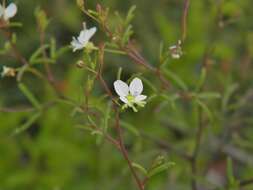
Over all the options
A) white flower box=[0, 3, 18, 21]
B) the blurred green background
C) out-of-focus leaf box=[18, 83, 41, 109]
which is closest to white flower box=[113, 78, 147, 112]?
white flower box=[0, 3, 18, 21]

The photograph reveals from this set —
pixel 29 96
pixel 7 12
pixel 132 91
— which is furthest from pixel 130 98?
pixel 29 96

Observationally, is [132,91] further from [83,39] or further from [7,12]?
[7,12]

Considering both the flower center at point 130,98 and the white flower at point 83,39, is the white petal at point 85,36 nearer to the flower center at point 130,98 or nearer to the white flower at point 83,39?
the white flower at point 83,39

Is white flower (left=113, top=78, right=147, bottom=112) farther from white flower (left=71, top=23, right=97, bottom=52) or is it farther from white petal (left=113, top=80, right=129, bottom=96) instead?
white flower (left=71, top=23, right=97, bottom=52)

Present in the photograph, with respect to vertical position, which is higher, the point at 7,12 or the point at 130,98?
the point at 7,12

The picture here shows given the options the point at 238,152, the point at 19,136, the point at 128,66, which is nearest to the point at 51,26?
the point at 128,66

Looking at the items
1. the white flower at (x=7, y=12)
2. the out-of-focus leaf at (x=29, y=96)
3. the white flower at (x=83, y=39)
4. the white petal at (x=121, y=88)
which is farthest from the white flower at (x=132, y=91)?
the out-of-focus leaf at (x=29, y=96)

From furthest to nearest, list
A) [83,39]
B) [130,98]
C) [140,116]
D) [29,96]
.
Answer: [140,116]
[29,96]
[83,39]
[130,98]

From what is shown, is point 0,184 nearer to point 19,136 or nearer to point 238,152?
point 19,136

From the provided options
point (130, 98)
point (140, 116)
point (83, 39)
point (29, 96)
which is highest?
point (140, 116)
